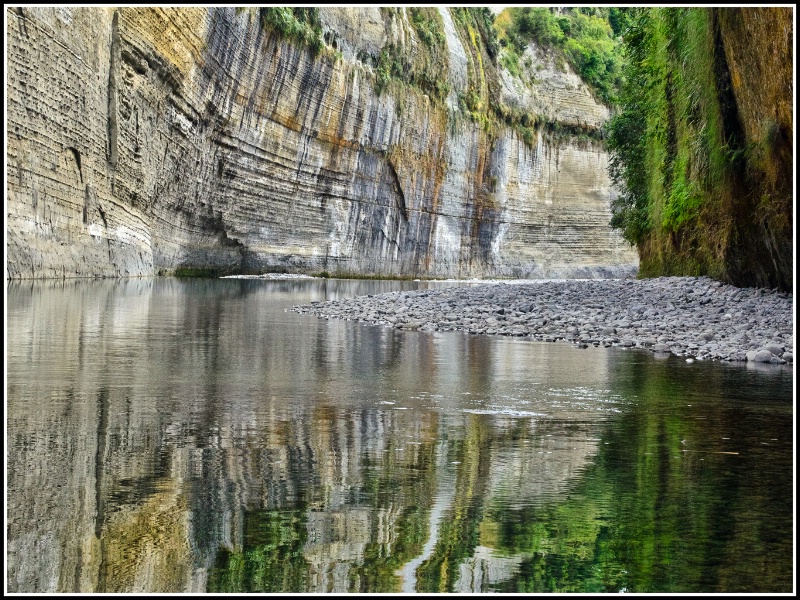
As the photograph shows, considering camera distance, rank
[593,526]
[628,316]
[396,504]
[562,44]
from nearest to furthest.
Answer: [593,526]
[396,504]
[628,316]
[562,44]

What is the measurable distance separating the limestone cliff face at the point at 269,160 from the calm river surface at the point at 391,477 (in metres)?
16.3

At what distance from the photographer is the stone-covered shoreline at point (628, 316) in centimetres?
1095

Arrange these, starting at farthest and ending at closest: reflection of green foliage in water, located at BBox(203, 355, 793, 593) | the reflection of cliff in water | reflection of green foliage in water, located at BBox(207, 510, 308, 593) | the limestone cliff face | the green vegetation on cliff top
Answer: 1. the green vegetation on cliff top
2. the limestone cliff face
3. the reflection of cliff in water
4. reflection of green foliage in water, located at BBox(203, 355, 793, 593)
5. reflection of green foliage in water, located at BBox(207, 510, 308, 593)

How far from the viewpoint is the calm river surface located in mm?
3037

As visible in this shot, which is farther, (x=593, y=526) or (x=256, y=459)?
(x=256, y=459)

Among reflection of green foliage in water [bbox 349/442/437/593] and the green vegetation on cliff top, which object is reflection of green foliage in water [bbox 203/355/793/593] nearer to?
reflection of green foliage in water [bbox 349/442/437/593]

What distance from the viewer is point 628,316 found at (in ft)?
47.4

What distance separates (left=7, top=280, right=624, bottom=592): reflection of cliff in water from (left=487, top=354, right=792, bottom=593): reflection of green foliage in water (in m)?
0.20

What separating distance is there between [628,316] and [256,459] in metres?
10.6

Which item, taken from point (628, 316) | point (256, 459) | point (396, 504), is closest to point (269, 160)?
point (628, 316)

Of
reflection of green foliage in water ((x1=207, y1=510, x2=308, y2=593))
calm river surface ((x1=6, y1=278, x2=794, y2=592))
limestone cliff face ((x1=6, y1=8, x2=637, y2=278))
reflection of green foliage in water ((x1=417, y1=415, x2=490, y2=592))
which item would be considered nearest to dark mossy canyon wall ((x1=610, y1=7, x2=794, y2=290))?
calm river surface ((x1=6, y1=278, x2=794, y2=592))

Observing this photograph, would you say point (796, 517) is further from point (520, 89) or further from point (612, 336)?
point (520, 89)

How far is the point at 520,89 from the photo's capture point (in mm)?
71562

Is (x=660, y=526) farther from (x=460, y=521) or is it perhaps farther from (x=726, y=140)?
(x=726, y=140)
